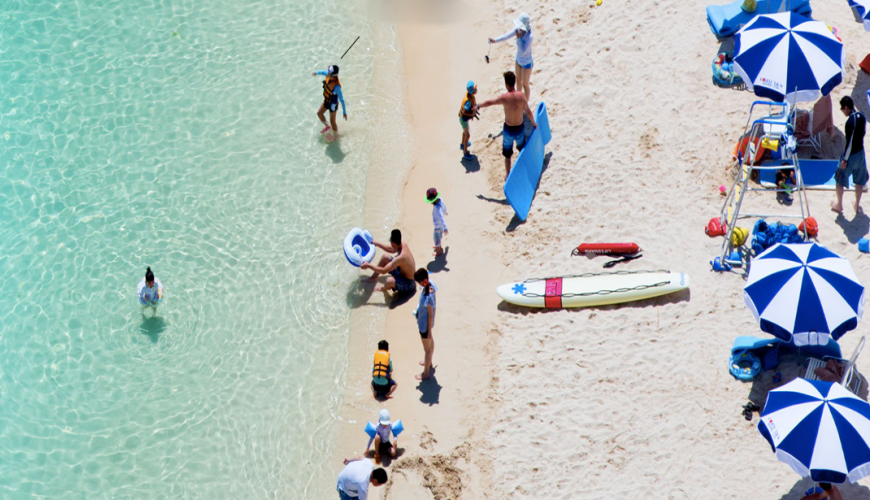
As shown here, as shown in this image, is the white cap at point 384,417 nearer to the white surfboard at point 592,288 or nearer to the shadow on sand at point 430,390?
the shadow on sand at point 430,390

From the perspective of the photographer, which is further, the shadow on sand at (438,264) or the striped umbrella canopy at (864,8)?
the striped umbrella canopy at (864,8)

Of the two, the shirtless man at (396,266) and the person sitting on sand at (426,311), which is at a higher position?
the shirtless man at (396,266)

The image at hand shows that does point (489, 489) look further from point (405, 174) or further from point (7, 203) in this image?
point (7, 203)

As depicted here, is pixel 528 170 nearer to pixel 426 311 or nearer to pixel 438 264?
pixel 438 264

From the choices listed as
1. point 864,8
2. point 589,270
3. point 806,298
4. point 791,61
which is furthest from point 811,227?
point 864,8

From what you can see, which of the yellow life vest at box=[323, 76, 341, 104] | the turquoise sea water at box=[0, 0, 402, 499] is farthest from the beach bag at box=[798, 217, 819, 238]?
the yellow life vest at box=[323, 76, 341, 104]

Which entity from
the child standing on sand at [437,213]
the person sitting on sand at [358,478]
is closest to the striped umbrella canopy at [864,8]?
the child standing on sand at [437,213]
